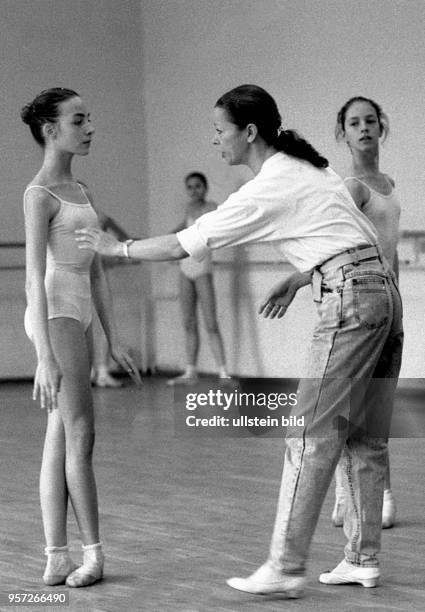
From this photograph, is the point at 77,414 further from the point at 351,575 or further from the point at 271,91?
the point at 271,91

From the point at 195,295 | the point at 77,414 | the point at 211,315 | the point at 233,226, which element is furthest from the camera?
the point at 195,295

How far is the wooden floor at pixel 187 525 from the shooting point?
10.3 ft

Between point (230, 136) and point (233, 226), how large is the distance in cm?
25

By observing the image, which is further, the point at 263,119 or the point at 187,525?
the point at 187,525

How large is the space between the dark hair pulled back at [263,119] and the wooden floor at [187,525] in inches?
44.7

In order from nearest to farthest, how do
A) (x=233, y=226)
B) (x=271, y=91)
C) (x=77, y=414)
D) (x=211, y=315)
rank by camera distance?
(x=233, y=226) < (x=77, y=414) < (x=271, y=91) < (x=211, y=315)

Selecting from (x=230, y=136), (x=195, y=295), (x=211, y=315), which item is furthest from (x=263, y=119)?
(x=195, y=295)

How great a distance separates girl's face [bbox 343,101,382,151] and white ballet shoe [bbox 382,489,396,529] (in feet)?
3.78

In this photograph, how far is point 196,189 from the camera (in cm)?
843

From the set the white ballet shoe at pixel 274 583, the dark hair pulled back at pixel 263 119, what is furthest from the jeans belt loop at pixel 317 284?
the white ballet shoe at pixel 274 583

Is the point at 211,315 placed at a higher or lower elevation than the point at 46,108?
lower

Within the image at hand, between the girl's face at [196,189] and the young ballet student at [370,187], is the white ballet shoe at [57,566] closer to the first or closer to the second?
the young ballet student at [370,187]

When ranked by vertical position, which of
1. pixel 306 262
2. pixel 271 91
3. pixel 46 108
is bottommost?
pixel 306 262

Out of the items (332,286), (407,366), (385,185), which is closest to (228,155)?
(332,286)
